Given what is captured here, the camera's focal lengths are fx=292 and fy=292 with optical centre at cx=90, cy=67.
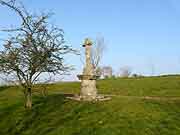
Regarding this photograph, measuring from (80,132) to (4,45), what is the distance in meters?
8.03

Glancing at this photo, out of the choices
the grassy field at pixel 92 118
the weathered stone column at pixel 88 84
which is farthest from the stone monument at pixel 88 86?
the grassy field at pixel 92 118

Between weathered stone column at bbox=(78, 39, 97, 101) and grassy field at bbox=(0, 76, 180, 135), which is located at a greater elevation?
weathered stone column at bbox=(78, 39, 97, 101)

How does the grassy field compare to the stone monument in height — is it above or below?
below

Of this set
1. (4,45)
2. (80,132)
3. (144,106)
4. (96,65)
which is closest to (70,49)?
(4,45)

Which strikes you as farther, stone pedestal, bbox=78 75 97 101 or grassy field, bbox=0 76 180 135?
stone pedestal, bbox=78 75 97 101

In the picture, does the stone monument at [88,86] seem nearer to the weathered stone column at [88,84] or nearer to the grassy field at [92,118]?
the weathered stone column at [88,84]

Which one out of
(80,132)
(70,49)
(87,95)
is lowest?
(80,132)

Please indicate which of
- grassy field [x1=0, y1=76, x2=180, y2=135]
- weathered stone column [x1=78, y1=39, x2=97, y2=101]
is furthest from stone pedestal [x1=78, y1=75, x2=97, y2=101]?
grassy field [x1=0, y1=76, x2=180, y2=135]

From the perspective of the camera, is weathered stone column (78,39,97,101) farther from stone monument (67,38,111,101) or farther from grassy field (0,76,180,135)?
grassy field (0,76,180,135)

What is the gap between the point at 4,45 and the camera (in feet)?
59.4

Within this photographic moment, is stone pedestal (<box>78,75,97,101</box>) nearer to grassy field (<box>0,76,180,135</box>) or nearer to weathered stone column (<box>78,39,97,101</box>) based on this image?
weathered stone column (<box>78,39,97,101</box>)

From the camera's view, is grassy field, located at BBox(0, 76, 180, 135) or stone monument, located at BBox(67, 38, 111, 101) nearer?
grassy field, located at BBox(0, 76, 180, 135)

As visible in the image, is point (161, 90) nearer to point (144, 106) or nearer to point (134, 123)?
point (144, 106)

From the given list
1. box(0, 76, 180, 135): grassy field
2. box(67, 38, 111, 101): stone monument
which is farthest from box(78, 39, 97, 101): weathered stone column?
box(0, 76, 180, 135): grassy field
